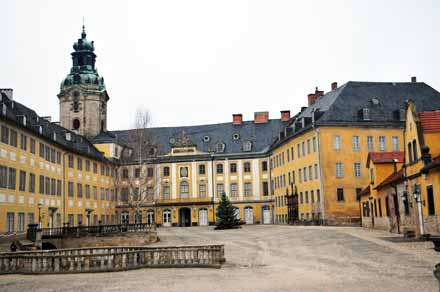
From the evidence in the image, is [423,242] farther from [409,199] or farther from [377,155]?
[377,155]

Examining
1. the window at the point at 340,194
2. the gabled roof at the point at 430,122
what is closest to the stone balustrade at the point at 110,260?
the gabled roof at the point at 430,122

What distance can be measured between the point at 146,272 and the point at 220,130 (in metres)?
51.4

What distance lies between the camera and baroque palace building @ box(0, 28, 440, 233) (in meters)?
38.6

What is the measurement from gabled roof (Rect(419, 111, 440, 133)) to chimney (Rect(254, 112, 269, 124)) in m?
42.3

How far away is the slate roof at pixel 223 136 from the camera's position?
2562 inches

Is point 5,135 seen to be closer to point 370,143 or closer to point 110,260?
point 110,260

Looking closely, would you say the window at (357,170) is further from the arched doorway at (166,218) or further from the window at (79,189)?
the arched doorway at (166,218)

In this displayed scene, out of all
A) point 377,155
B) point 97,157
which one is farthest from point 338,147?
point 97,157

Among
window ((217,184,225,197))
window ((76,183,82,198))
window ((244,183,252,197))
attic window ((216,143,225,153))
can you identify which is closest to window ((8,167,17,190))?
window ((76,183,82,198))

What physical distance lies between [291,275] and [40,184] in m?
28.2

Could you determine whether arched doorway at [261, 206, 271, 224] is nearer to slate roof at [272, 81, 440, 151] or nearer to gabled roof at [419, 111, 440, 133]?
slate roof at [272, 81, 440, 151]

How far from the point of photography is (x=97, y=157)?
53.8 m

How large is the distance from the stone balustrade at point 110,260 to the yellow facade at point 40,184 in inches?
608

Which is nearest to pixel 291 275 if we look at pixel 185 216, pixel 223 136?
pixel 185 216
